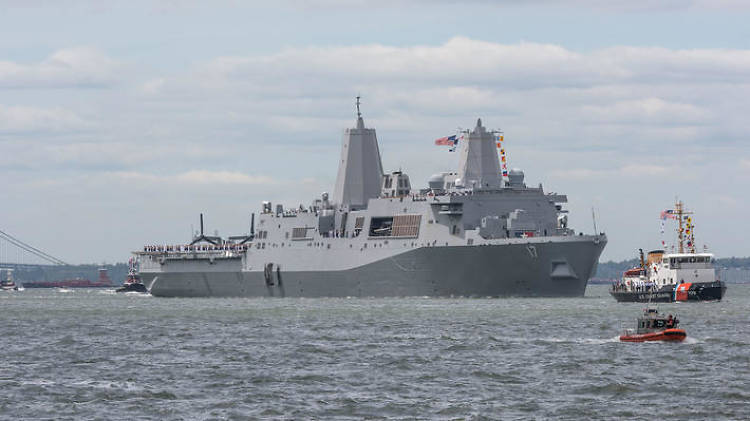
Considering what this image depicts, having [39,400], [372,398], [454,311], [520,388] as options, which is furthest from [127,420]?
[454,311]

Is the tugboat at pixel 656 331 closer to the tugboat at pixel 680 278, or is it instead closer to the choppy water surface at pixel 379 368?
the choppy water surface at pixel 379 368

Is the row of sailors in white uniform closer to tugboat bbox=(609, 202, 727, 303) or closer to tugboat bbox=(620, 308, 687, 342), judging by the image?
tugboat bbox=(609, 202, 727, 303)

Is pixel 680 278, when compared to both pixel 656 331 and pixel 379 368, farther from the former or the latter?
pixel 379 368

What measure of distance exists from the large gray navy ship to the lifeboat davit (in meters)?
34.3

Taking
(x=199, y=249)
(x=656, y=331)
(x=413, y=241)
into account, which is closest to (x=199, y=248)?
(x=199, y=249)

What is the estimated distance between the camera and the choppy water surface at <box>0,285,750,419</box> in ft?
126

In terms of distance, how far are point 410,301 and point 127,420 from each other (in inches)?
2328

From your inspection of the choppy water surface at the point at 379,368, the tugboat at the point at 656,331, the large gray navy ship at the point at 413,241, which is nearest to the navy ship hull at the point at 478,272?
the large gray navy ship at the point at 413,241

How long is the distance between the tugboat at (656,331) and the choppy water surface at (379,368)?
1.87 feet

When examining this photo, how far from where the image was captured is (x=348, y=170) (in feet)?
373

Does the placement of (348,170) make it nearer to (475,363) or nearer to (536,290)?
(536,290)

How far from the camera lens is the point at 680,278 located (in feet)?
310

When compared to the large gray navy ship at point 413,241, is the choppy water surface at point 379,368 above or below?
below

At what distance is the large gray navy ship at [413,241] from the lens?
305 feet
